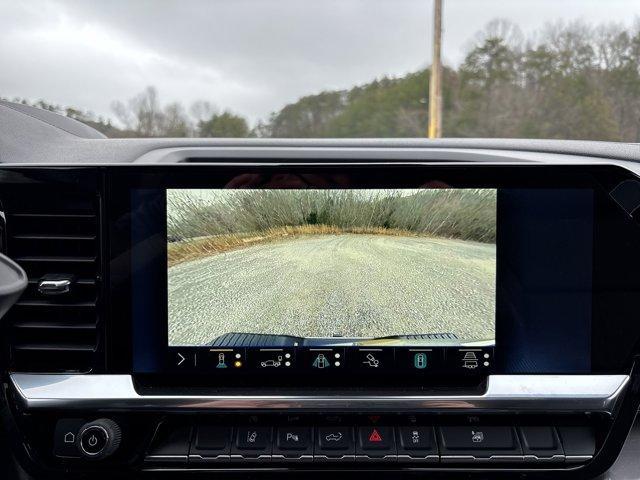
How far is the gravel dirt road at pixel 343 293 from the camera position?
1477mm

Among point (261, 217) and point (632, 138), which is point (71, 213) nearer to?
point (261, 217)

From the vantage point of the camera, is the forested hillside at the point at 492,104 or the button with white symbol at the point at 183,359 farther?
the forested hillside at the point at 492,104

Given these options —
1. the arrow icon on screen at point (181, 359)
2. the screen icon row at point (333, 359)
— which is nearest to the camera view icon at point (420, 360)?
the screen icon row at point (333, 359)

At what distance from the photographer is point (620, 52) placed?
2.84 m

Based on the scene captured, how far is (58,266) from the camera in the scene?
1.50 meters

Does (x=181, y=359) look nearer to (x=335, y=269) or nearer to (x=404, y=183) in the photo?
(x=335, y=269)

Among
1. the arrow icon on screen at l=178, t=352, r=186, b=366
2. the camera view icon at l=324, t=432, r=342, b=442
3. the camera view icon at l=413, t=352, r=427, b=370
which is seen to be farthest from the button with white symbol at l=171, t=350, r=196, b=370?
the camera view icon at l=413, t=352, r=427, b=370

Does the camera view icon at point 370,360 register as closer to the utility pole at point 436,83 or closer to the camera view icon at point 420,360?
the camera view icon at point 420,360

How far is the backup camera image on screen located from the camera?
148 centimetres

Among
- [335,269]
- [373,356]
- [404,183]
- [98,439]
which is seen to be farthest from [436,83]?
[98,439]

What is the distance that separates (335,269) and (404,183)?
288mm

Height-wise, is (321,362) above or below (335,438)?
above

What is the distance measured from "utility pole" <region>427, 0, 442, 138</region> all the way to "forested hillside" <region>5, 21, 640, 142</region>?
0.14 feet

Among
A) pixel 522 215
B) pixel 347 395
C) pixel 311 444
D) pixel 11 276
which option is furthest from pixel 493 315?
pixel 11 276
